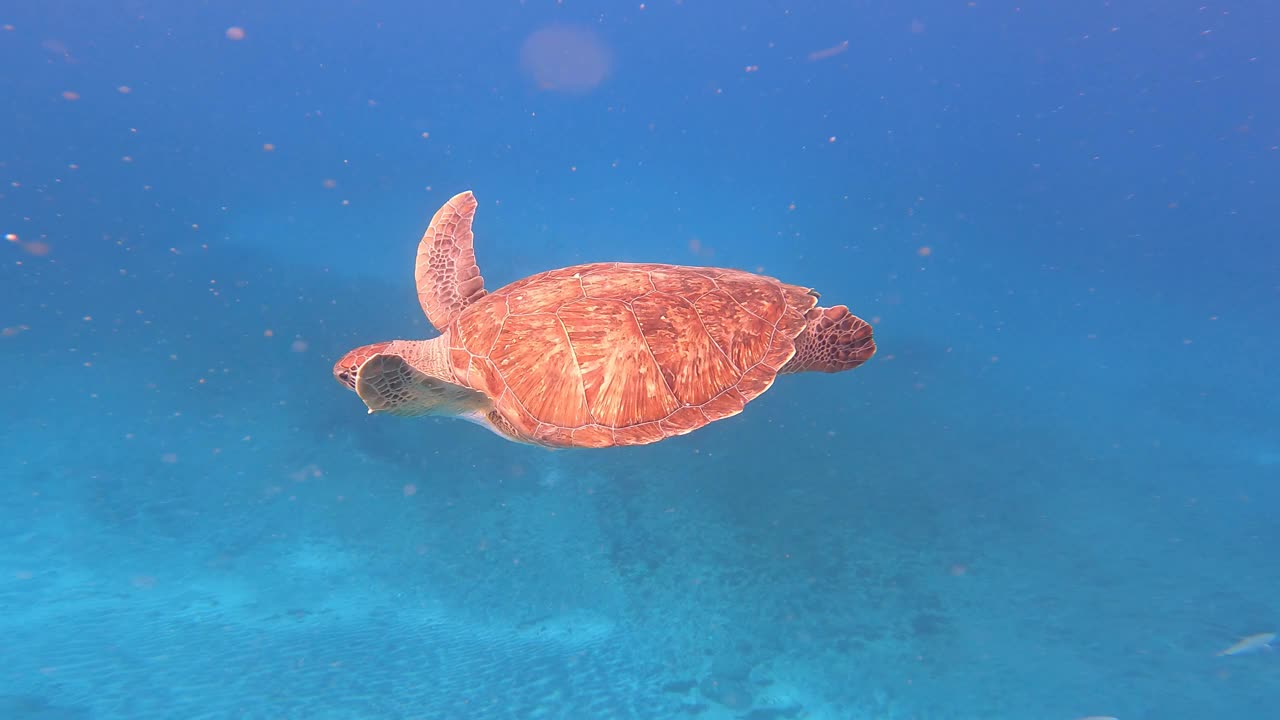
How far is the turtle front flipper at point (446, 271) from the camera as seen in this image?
4.51m

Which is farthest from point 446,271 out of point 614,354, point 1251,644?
point 1251,644

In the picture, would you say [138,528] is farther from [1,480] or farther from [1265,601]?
[1265,601]

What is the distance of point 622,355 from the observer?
3.18 metres

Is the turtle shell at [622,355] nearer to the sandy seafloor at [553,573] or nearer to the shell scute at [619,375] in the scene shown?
the shell scute at [619,375]

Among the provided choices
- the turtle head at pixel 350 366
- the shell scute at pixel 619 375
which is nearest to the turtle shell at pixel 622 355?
the shell scute at pixel 619 375

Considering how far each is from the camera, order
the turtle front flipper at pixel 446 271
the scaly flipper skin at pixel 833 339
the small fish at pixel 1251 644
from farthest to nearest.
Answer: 1. the small fish at pixel 1251 644
2. the turtle front flipper at pixel 446 271
3. the scaly flipper skin at pixel 833 339

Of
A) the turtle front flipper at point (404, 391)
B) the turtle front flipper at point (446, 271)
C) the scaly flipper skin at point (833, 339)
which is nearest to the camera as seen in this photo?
the turtle front flipper at point (404, 391)

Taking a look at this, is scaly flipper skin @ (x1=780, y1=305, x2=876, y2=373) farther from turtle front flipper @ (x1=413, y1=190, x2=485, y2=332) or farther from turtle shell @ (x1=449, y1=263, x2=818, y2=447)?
turtle front flipper @ (x1=413, y1=190, x2=485, y2=332)

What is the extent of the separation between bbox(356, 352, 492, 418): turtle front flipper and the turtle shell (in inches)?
8.9

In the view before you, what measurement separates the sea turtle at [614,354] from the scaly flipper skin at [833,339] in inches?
0.4

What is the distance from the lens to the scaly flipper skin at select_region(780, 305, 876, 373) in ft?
12.1

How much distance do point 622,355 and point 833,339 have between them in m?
1.74

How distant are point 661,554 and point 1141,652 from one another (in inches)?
230

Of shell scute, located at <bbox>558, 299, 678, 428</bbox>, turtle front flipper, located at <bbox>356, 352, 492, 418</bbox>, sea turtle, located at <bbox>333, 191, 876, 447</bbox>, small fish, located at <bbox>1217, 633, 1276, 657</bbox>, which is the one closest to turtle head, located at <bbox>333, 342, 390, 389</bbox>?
sea turtle, located at <bbox>333, 191, 876, 447</bbox>
